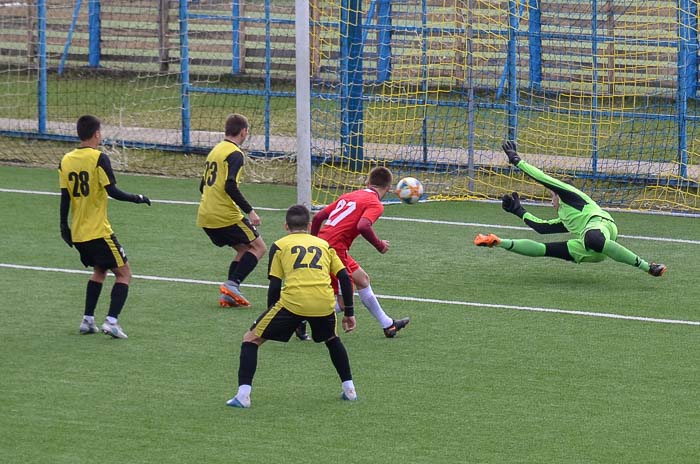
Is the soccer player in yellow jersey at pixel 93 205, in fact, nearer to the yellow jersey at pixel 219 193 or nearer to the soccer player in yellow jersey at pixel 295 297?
the yellow jersey at pixel 219 193

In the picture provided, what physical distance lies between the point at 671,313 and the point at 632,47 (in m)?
8.54

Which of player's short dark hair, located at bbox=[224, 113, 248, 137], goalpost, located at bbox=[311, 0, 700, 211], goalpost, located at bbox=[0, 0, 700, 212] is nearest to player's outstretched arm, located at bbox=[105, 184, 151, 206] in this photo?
player's short dark hair, located at bbox=[224, 113, 248, 137]

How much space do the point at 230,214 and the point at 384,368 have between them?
2.63 m

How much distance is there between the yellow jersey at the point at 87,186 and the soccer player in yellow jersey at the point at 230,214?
1385mm

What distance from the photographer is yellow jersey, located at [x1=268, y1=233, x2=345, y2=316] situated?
8.48 m

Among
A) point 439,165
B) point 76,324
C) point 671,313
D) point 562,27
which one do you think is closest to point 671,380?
point 671,313

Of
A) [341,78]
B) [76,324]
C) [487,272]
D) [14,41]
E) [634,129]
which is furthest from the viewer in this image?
[14,41]

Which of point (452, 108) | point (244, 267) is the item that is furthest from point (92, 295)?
point (452, 108)

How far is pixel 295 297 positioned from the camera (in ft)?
27.8

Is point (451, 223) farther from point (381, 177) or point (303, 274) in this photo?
point (303, 274)

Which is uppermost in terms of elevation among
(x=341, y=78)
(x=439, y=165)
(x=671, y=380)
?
(x=341, y=78)

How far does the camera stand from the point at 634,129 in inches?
793

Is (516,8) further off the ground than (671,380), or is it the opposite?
(516,8)

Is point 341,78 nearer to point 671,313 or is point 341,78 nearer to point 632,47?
point 632,47
